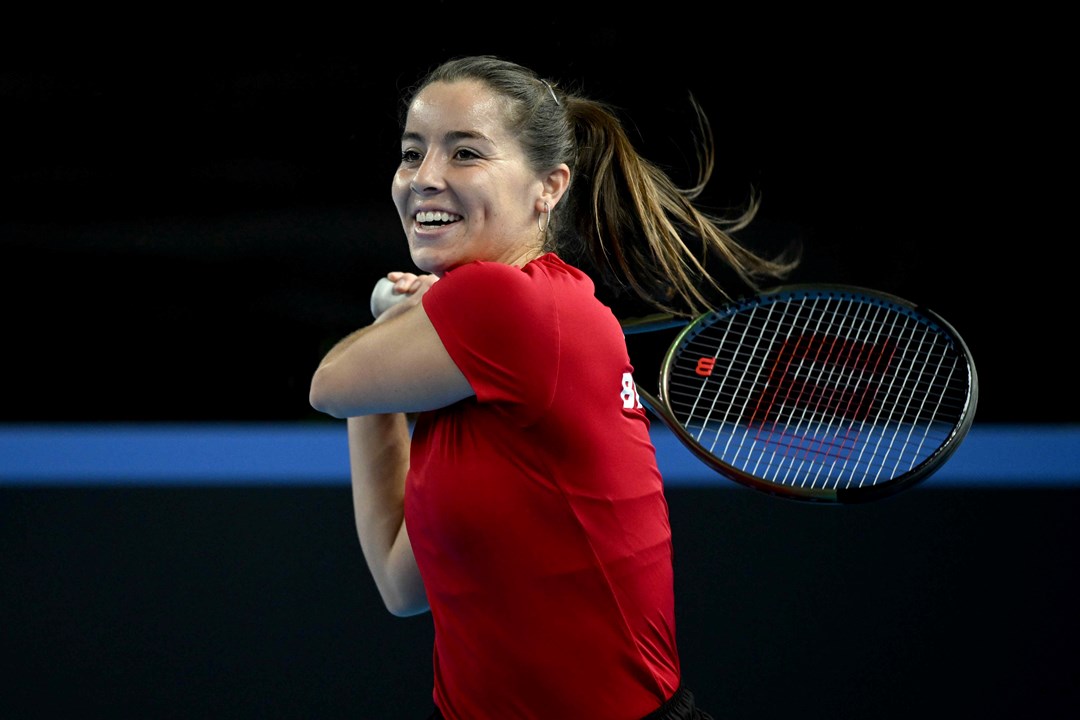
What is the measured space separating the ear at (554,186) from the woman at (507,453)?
0.06 m

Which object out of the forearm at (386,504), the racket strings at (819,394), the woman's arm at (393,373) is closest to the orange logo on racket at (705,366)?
the racket strings at (819,394)

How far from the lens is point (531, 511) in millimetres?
973

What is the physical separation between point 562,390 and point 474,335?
9 cm

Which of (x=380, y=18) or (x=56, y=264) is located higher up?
(x=380, y=18)

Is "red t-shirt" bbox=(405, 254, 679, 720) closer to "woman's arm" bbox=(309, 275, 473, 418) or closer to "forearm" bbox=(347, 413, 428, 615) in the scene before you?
"woman's arm" bbox=(309, 275, 473, 418)

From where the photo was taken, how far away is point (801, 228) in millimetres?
2328

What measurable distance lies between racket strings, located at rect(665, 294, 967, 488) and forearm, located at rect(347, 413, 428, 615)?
41cm

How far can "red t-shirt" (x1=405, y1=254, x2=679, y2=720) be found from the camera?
96 cm

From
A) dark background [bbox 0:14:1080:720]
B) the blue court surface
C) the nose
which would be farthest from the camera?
dark background [bbox 0:14:1080:720]

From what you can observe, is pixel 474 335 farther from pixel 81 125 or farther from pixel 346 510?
pixel 81 125

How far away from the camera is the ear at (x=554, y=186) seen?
1.16 m

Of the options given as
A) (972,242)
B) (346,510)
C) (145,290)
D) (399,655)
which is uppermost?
(972,242)

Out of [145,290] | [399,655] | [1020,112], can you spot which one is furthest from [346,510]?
[1020,112]

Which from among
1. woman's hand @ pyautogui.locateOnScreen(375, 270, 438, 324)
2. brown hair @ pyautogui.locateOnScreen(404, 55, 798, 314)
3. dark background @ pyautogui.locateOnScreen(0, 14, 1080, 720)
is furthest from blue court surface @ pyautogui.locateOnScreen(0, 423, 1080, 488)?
woman's hand @ pyautogui.locateOnScreen(375, 270, 438, 324)
